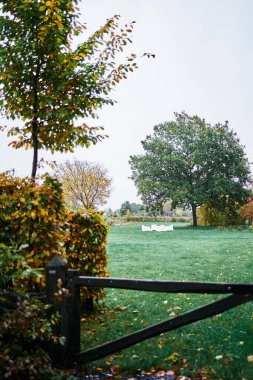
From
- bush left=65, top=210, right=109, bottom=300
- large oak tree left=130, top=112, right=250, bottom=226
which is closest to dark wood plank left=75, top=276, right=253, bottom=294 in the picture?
bush left=65, top=210, right=109, bottom=300

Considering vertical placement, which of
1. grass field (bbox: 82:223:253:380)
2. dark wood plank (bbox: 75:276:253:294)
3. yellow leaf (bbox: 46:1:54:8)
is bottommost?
grass field (bbox: 82:223:253:380)

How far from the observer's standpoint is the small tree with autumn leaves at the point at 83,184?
49.2 meters

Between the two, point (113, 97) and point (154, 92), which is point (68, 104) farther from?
point (154, 92)

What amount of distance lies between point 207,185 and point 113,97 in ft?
122

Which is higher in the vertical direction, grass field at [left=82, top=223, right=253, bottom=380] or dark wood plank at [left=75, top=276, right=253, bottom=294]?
dark wood plank at [left=75, top=276, right=253, bottom=294]

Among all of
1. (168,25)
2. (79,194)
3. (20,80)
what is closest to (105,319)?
(20,80)

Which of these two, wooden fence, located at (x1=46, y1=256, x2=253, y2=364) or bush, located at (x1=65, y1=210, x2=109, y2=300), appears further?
bush, located at (x1=65, y1=210, x2=109, y2=300)

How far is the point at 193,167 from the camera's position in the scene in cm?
4653

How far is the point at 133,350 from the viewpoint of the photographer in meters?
5.36

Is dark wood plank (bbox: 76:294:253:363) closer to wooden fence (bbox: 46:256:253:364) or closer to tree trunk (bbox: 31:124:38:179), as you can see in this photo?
wooden fence (bbox: 46:256:253:364)

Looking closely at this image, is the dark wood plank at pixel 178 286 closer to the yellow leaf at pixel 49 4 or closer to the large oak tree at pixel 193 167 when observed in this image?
the yellow leaf at pixel 49 4

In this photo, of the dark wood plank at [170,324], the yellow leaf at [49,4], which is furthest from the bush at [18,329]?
the yellow leaf at [49,4]

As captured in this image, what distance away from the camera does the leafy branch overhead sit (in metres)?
8.04

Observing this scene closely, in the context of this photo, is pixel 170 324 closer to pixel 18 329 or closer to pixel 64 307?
pixel 64 307
